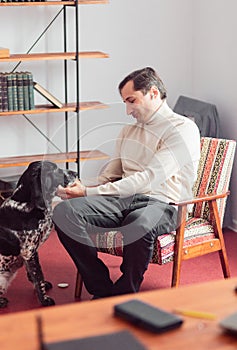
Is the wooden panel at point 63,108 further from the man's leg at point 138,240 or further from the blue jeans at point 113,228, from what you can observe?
the man's leg at point 138,240

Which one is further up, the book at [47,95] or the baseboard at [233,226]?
the book at [47,95]

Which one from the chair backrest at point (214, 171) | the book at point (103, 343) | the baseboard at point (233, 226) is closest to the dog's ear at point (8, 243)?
the chair backrest at point (214, 171)

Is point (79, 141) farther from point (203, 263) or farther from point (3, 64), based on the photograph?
point (203, 263)

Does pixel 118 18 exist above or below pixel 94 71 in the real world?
above

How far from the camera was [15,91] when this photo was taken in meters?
4.34

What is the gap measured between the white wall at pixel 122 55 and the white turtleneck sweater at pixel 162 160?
1093mm

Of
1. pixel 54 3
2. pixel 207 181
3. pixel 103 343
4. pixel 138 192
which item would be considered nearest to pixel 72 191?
pixel 138 192

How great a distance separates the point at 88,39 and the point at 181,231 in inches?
70.9

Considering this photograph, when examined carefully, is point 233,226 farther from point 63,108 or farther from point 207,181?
point 63,108

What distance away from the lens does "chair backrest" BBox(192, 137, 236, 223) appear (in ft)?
11.9

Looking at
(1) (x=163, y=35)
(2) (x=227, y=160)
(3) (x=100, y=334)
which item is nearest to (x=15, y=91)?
(1) (x=163, y=35)

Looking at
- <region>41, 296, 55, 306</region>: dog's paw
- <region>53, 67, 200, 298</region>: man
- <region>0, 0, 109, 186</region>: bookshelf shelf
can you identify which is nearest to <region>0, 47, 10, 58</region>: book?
<region>0, 0, 109, 186</region>: bookshelf shelf

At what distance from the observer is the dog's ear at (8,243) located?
337cm

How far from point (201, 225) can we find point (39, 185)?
0.81 meters
